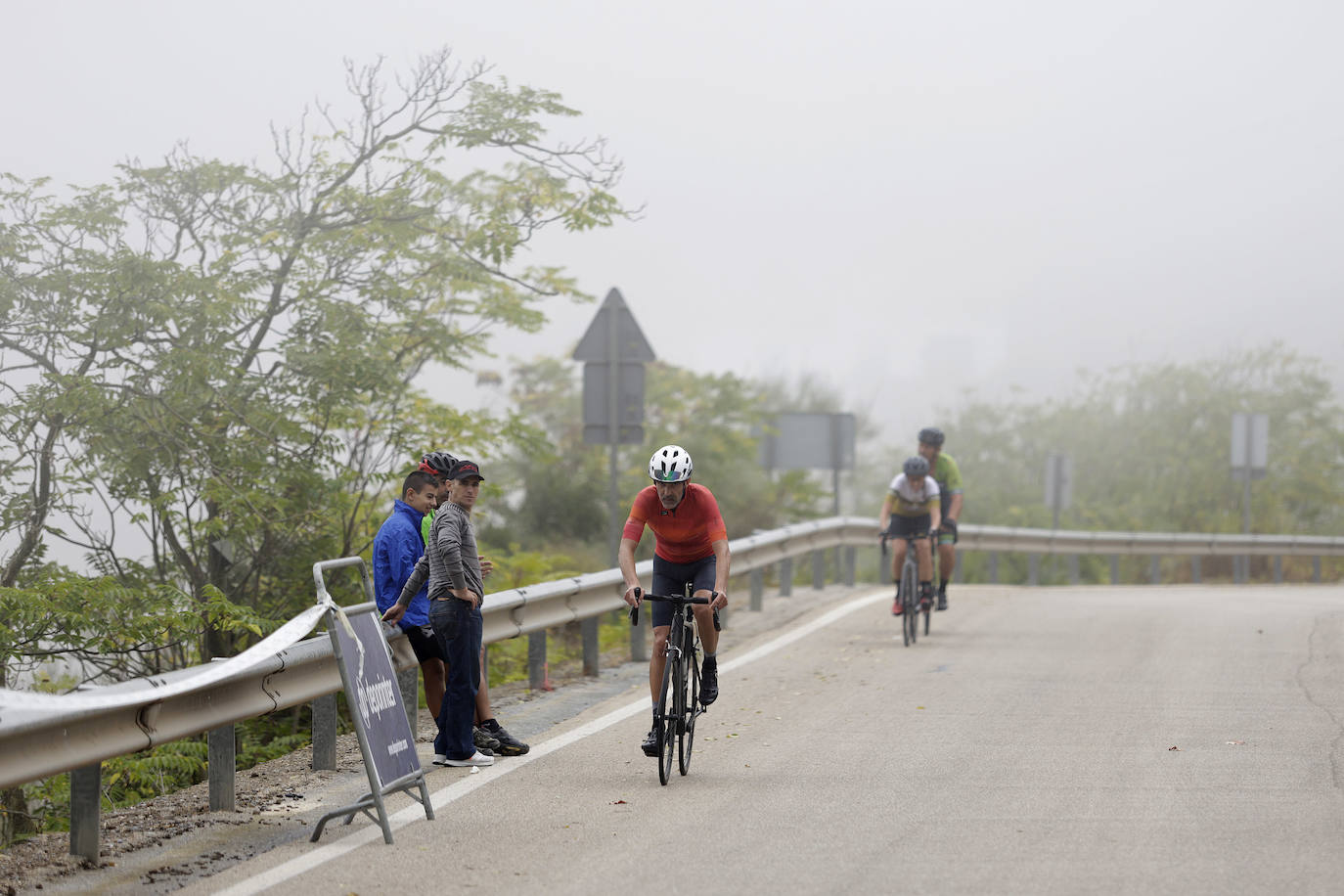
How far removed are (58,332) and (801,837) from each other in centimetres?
893

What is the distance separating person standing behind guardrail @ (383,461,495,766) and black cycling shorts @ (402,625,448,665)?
135mm

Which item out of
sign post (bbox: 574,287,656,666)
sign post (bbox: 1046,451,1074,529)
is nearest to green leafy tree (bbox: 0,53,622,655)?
sign post (bbox: 574,287,656,666)

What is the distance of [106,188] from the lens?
13945mm

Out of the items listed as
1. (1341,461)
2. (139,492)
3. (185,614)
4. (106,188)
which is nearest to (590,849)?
(185,614)

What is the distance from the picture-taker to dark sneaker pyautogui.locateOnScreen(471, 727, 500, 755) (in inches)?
356

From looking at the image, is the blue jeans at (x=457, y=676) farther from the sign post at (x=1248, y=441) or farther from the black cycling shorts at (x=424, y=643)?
the sign post at (x=1248, y=441)

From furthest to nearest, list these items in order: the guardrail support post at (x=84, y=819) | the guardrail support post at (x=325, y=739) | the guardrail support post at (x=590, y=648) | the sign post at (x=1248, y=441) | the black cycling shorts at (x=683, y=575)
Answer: the sign post at (x=1248, y=441) < the guardrail support post at (x=590, y=648) < the black cycling shorts at (x=683, y=575) < the guardrail support post at (x=325, y=739) < the guardrail support post at (x=84, y=819)

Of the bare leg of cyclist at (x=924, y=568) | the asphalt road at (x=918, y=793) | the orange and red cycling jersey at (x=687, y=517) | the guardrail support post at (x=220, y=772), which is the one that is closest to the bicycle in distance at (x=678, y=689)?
the asphalt road at (x=918, y=793)

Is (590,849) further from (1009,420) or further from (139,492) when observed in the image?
(1009,420)

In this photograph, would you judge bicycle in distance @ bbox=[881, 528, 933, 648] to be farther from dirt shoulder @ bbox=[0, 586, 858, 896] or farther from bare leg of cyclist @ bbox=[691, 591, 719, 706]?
bare leg of cyclist @ bbox=[691, 591, 719, 706]

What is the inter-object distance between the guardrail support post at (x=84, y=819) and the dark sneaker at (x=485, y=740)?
2788 mm

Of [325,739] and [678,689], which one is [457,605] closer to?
[325,739]

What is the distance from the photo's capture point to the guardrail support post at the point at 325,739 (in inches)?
341

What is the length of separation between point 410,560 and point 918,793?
10.0 feet
